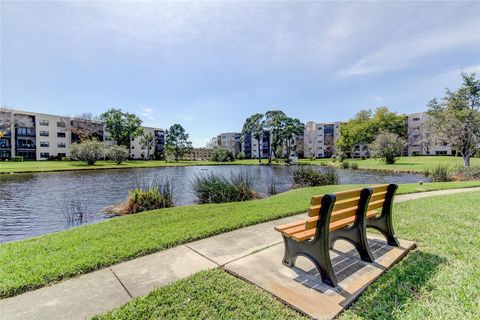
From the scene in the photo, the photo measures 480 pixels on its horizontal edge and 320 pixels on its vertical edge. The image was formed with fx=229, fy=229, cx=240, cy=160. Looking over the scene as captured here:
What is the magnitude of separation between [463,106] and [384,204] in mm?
24730

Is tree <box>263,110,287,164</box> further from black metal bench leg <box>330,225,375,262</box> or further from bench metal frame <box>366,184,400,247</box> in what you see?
black metal bench leg <box>330,225,375,262</box>

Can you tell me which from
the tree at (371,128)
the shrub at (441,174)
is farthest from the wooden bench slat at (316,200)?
the tree at (371,128)

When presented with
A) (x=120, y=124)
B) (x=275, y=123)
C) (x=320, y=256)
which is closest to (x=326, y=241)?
(x=320, y=256)

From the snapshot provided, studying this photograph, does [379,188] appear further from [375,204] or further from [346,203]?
[346,203]

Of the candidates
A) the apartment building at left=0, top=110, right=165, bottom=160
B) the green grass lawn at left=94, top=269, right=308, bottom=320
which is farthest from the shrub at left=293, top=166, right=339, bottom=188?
the apartment building at left=0, top=110, right=165, bottom=160

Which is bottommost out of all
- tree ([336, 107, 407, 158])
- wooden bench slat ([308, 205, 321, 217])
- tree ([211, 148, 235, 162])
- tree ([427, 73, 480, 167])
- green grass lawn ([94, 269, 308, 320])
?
green grass lawn ([94, 269, 308, 320])

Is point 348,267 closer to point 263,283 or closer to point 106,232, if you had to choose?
point 263,283

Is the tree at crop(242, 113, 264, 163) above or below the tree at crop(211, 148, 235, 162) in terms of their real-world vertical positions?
above

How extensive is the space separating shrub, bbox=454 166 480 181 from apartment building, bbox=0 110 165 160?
149 ft

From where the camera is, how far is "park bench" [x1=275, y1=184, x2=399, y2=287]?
2314 mm

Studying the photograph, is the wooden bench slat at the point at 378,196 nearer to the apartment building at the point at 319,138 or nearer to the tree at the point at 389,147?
the tree at the point at 389,147

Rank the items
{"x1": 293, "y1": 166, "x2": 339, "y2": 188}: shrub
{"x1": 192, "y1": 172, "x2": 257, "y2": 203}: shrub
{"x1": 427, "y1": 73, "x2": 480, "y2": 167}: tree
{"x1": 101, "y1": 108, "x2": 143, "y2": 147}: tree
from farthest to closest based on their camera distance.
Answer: {"x1": 101, "y1": 108, "x2": 143, "y2": 147}: tree < {"x1": 427, "y1": 73, "x2": 480, "y2": 167}: tree < {"x1": 293, "y1": 166, "x2": 339, "y2": 188}: shrub < {"x1": 192, "y1": 172, "x2": 257, "y2": 203}: shrub

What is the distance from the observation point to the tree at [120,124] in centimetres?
4738

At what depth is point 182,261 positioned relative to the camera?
3.04 m
